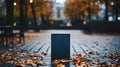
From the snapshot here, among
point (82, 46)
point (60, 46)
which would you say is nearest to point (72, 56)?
point (60, 46)

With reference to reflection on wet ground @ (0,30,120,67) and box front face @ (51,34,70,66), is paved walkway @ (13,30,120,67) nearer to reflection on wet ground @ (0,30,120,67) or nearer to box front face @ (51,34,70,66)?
reflection on wet ground @ (0,30,120,67)

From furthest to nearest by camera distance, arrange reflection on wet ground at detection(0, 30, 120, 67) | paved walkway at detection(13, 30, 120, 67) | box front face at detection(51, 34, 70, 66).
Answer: paved walkway at detection(13, 30, 120, 67)
box front face at detection(51, 34, 70, 66)
reflection on wet ground at detection(0, 30, 120, 67)

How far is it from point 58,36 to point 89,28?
3793cm

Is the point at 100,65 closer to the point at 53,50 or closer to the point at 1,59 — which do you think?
the point at 53,50

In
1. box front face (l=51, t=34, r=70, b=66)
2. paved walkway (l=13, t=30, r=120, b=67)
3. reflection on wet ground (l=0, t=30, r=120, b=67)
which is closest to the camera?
reflection on wet ground (l=0, t=30, r=120, b=67)

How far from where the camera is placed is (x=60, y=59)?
467 inches

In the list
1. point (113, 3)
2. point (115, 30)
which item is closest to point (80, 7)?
point (113, 3)

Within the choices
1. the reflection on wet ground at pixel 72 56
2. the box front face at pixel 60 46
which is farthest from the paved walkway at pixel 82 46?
the box front face at pixel 60 46

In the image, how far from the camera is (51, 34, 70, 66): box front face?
11978mm

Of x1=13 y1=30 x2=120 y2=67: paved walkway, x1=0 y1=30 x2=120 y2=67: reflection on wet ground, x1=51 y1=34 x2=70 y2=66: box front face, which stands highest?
x1=51 y1=34 x2=70 y2=66: box front face

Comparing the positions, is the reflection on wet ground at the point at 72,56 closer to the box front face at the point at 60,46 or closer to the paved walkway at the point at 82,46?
the paved walkway at the point at 82,46

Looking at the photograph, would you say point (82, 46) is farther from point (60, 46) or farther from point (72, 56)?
point (60, 46)

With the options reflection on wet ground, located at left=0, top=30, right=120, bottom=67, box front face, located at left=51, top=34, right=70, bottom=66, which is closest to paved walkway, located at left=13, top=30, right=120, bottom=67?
reflection on wet ground, located at left=0, top=30, right=120, bottom=67

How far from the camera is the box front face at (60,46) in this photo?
39.3 ft
